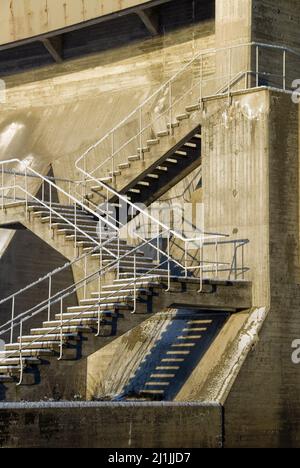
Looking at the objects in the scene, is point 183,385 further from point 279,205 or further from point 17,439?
point 17,439

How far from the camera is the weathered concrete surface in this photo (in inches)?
915

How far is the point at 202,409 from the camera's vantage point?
26.7 metres

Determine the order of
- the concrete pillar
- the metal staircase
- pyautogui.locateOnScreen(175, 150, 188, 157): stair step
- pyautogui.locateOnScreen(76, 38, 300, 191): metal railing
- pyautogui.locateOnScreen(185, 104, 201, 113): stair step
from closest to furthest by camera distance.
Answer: the metal staircase → pyautogui.locateOnScreen(185, 104, 201, 113): stair step → pyautogui.locateOnScreen(76, 38, 300, 191): metal railing → the concrete pillar → pyautogui.locateOnScreen(175, 150, 188, 157): stair step

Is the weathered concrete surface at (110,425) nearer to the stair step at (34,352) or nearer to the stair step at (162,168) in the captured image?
the stair step at (34,352)

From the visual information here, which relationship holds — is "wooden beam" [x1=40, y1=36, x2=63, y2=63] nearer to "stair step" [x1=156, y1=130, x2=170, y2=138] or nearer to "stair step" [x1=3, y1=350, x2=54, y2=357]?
"stair step" [x1=156, y1=130, x2=170, y2=138]

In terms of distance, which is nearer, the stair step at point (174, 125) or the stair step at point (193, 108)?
the stair step at point (193, 108)

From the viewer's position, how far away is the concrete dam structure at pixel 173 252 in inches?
1029

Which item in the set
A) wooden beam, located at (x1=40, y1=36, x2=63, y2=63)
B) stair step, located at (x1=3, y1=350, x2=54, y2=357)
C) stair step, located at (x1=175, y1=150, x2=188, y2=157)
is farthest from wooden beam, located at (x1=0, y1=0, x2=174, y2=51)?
stair step, located at (x1=3, y1=350, x2=54, y2=357)

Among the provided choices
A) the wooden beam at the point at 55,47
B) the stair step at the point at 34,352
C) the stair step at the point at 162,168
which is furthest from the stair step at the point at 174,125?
the wooden beam at the point at 55,47

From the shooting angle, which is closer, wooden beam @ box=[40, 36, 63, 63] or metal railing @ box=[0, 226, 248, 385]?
metal railing @ box=[0, 226, 248, 385]

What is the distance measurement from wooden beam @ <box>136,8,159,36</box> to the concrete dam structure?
0.06 metres

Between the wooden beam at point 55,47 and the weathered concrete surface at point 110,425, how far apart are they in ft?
54.4

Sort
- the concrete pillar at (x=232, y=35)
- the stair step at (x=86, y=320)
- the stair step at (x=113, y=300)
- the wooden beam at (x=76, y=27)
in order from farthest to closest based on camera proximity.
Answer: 1. the wooden beam at (x=76, y=27)
2. the concrete pillar at (x=232, y=35)
3. the stair step at (x=113, y=300)
4. the stair step at (x=86, y=320)

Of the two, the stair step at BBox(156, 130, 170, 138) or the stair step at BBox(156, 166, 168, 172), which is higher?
the stair step at BBox(156, 130, 170, 138)
